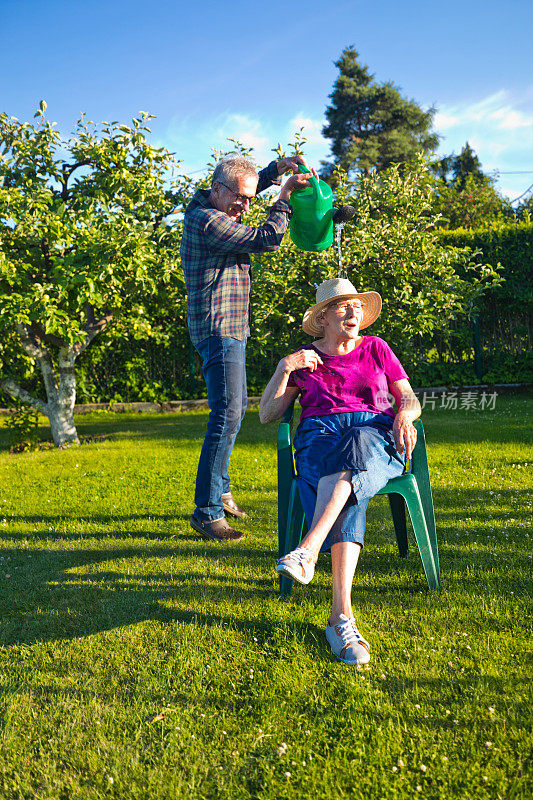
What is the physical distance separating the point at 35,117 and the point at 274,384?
578cm

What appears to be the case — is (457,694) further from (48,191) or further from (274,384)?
(48,191)

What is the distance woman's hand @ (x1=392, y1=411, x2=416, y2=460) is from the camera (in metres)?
2.81

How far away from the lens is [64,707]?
2.15 metres

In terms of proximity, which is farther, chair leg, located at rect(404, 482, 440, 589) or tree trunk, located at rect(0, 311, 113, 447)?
tree trunk, located at rect(0, 311, 113, 447)

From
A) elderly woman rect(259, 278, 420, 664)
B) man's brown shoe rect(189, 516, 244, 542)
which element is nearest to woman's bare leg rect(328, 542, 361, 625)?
elderly woman rect(259, 278, 420, 664)

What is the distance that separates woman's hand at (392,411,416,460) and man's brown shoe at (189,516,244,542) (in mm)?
1457

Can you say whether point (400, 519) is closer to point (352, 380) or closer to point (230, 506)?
point (352, 380)

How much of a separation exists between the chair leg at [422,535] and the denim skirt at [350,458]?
112 mm

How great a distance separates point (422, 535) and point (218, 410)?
154 cm

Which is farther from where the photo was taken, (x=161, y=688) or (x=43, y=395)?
(x=43, y=395)

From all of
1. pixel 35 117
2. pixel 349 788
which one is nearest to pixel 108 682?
pixel 349 788

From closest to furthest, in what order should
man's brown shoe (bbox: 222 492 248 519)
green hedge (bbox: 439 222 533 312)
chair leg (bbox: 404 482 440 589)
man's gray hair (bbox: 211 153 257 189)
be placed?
chair leg (bbox: 404 482 440 589) → man's gray hair (bbox: 211 153 257 189) → man's brown shoe (bbox: 222 492 248 519) → green hedge (bbox: 439 222 533 312)

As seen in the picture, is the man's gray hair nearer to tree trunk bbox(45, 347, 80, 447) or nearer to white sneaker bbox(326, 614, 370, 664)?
white sneaker bbox(326, 614, 370, 664)

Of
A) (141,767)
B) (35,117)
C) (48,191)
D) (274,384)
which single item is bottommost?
(141,767)
